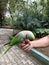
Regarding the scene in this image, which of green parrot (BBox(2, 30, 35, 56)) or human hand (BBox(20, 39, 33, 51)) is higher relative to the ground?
green parrot (BBox(2, 30, 35, 56))

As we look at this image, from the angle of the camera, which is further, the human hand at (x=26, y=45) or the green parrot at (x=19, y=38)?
the human hand at (x=26, y=45)

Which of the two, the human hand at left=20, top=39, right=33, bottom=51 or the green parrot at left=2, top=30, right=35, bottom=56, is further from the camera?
the human hand at left=20, top=39, right=33, bottom=51

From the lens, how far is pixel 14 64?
7797 mm

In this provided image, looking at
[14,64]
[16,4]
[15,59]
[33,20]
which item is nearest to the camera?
[14,64]

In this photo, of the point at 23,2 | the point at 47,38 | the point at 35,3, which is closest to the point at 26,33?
the point at 47,38

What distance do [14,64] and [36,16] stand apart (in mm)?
8775

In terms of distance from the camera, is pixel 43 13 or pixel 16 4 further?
pixel 16 4

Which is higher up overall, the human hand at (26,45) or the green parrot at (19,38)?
the green parrot at (19,38)

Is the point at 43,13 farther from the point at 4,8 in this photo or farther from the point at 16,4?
the point at 4,8

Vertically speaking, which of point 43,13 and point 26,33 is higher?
point 26,33

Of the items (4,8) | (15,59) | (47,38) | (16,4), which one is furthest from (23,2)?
(47,38)

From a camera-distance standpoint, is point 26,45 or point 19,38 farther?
point 26,45

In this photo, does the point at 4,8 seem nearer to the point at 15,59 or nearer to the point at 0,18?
the point at 0,18

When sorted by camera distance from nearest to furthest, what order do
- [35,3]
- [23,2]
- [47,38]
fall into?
[47,38] < [35,3] < [23,2]
